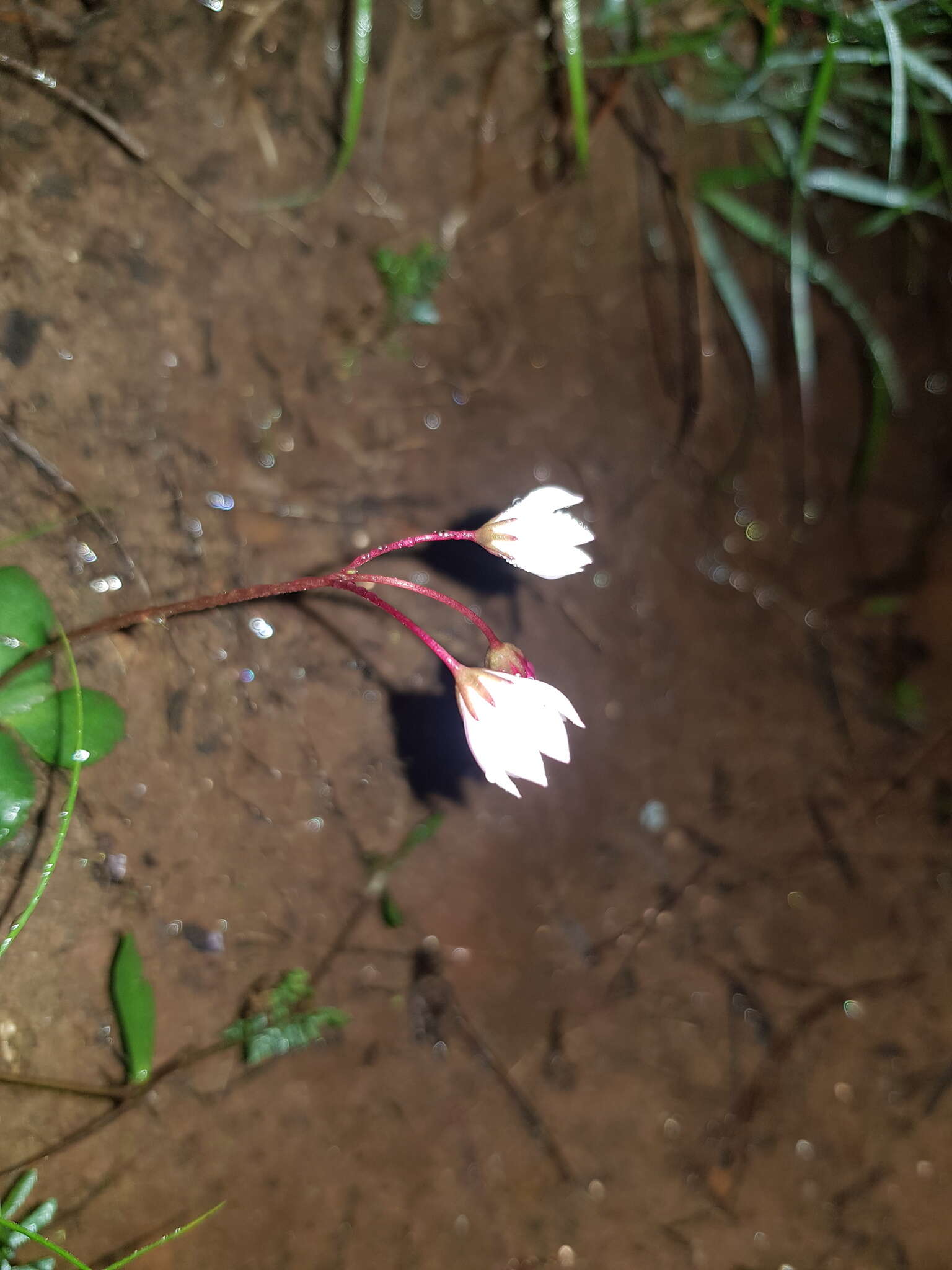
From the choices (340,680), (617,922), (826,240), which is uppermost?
(826,240)

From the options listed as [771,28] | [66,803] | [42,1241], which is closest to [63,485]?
[66,803]

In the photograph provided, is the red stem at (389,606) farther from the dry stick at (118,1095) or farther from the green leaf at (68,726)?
the dry stick at (118,1095)

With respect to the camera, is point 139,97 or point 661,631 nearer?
point 139,97

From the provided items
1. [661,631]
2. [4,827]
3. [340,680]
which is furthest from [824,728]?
[4,827]

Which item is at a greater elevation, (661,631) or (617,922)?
(661,631)

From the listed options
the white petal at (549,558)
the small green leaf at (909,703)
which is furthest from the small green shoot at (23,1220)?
the small green leaf at (909,703)

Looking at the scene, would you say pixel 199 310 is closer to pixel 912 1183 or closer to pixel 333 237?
pixel 333 237

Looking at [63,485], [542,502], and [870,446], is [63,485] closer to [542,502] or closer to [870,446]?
[542,502]
